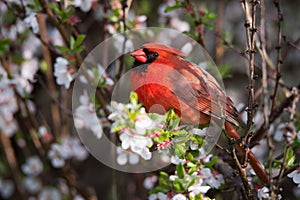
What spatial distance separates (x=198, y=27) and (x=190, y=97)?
56 centimetres

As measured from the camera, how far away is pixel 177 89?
2025 mm

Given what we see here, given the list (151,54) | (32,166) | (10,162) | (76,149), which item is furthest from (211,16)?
(10,162)

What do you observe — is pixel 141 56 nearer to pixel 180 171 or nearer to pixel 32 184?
pixel 180 171

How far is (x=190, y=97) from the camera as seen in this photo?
206cm

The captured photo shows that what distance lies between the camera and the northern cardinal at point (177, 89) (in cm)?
201

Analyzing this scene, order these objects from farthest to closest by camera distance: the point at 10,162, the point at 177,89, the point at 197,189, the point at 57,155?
the point at 10,162 < the point at 57,155 < the point at 177,89 < the point at 197,189

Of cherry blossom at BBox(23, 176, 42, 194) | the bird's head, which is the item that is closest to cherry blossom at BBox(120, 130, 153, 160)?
the bird's head

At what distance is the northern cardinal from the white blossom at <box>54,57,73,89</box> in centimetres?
43

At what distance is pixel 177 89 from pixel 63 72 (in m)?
0.64

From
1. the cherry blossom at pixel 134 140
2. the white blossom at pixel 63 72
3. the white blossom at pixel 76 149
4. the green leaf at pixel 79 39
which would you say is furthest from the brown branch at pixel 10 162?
the cherry blossom at pixel 134 140

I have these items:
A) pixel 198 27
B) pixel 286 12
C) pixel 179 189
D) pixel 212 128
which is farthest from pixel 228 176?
pixel 286 12


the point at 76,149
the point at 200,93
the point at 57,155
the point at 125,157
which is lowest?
the point at 76,149

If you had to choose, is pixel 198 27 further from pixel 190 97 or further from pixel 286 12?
pixel 286 12

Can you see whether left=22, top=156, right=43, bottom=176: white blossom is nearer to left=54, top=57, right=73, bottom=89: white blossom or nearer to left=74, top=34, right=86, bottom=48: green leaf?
left=54, top=57, right=73, bottom=89: white blossom
